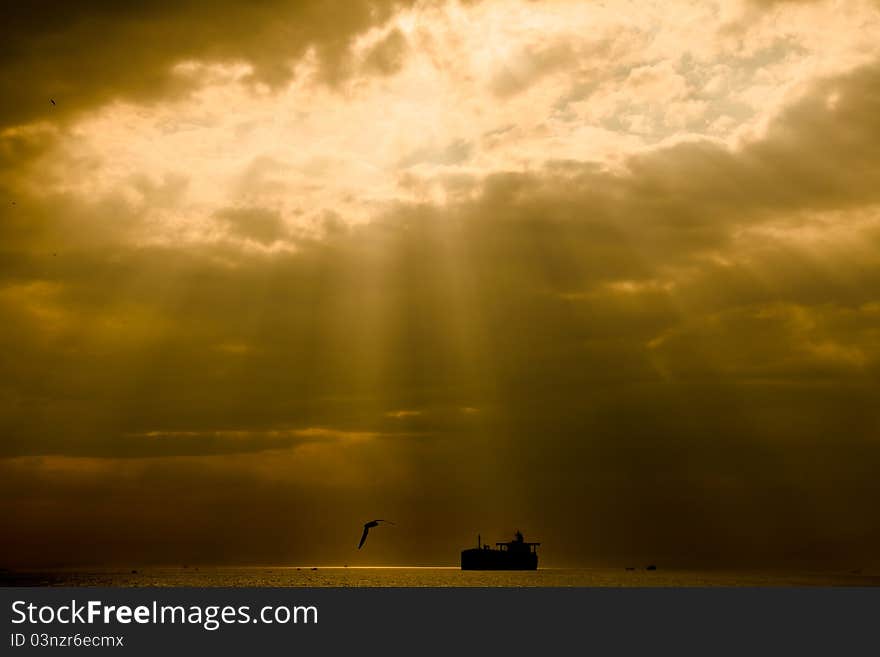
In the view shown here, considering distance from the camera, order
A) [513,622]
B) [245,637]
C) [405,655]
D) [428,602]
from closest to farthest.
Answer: [405,655] < [245,637] < [513,622] < [428,602]

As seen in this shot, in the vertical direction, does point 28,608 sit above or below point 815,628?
above

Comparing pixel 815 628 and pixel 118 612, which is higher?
pixel 118 612

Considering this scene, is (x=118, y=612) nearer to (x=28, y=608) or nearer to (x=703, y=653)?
(x=28, y=608)

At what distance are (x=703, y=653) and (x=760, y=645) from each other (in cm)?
830

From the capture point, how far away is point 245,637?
94500mm

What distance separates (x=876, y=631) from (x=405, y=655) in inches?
2076

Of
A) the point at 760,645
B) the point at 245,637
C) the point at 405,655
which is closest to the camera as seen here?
the point at 405,655

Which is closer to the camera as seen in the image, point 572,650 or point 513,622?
point 572,650

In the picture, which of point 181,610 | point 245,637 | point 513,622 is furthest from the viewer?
point 181,610

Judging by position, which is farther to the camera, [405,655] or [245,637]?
[245,637]

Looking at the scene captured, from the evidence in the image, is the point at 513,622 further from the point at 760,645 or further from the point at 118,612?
the point at 118,612

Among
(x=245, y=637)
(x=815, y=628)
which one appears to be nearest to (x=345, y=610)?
(x=245, y=637)

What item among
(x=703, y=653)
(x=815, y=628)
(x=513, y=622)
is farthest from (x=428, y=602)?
(x=703, y=653)

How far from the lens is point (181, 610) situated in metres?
124
